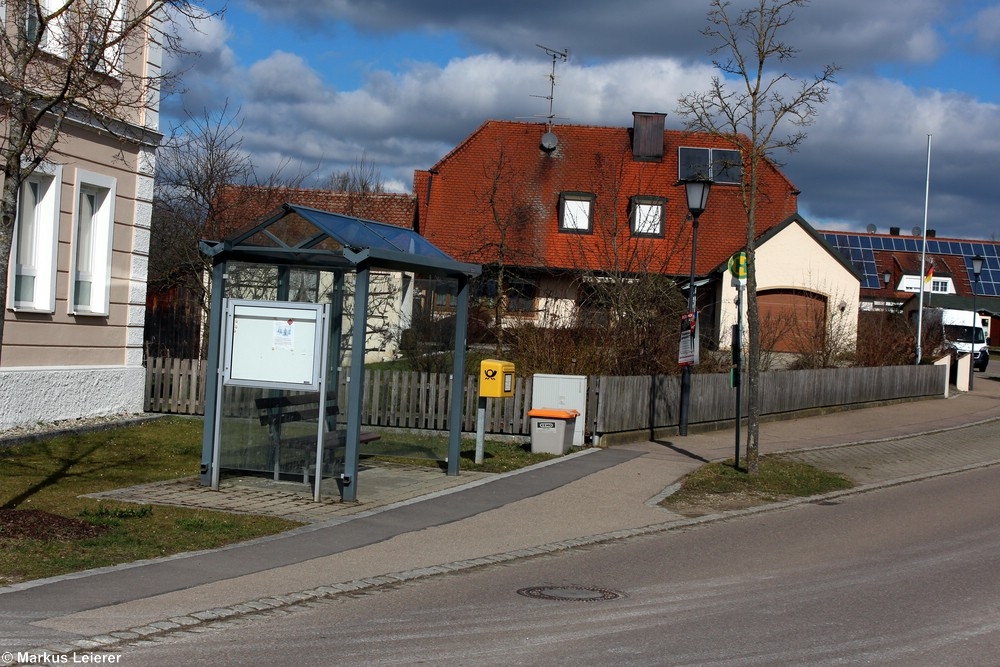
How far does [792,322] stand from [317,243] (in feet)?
70.8

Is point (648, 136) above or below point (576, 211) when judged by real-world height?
above

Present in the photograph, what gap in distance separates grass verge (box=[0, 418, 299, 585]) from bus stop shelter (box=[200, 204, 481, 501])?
1.41 metres

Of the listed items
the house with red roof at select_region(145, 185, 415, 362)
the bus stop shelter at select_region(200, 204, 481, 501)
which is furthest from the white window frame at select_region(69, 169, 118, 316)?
the bus stop shelter at select_region(200, 204, 481, 501)

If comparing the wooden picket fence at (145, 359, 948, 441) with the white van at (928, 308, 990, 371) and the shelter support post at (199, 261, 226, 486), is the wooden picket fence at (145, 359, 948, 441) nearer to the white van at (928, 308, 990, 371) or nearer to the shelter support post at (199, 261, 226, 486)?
the shelter support post at (199, 261, 226, 486)

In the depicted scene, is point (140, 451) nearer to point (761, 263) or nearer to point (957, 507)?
point (957, 507)

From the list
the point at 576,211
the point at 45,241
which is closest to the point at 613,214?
the point at 576,211

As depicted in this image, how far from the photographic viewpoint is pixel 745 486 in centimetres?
1494

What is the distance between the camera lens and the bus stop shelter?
11.6m

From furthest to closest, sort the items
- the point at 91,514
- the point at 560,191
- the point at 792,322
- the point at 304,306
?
the point at 560,191 < the point at 792,322 < the point at 304,306 < the point at 91,514

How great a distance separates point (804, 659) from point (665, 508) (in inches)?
260

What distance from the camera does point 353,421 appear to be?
11695 mm

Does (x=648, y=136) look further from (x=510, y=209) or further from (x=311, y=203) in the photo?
(x=311, y=203)

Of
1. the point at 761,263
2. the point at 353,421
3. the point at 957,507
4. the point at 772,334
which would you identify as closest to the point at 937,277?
the point at 761,263

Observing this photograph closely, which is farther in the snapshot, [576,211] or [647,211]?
[576,211]
